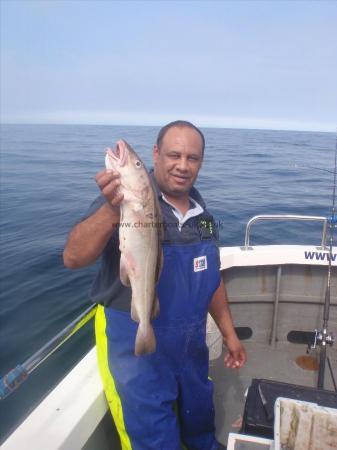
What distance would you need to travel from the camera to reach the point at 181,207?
2648 millimetres

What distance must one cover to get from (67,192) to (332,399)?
45.6 feet

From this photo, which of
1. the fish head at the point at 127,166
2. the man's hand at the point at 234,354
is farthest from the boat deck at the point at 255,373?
the fish head at the point at 127,166

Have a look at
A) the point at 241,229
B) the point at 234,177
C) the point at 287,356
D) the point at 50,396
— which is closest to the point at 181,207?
the point at 50,396

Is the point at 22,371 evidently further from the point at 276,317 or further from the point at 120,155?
the point at 276,317

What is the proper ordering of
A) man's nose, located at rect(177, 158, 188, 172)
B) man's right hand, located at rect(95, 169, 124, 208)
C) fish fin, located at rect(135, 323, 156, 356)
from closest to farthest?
man's right hand, located at rect(95, 169, 124, 208)
fish fin, located at rect(135, 323, 156, 356)
man's nose, located at rect(177, 158, 188, 172)

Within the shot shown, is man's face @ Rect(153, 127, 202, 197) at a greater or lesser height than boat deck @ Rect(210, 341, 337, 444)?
greater

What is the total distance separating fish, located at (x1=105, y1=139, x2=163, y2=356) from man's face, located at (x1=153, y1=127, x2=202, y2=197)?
1.63 feet

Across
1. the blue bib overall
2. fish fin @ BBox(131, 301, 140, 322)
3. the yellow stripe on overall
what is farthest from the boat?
fish fin @ BBox(131, 301, 140, 322)

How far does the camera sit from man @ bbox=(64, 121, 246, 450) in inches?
89.6

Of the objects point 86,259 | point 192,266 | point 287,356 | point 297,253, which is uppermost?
point 86,259

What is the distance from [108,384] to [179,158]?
1.68m

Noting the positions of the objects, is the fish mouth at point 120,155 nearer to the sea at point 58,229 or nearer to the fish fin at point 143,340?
the fish fin at point 143,340

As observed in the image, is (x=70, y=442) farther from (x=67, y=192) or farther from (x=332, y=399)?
(x=67, y=192)

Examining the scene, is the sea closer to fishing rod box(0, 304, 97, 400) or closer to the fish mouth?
fishing rod box(0, 304, 97, 400)
